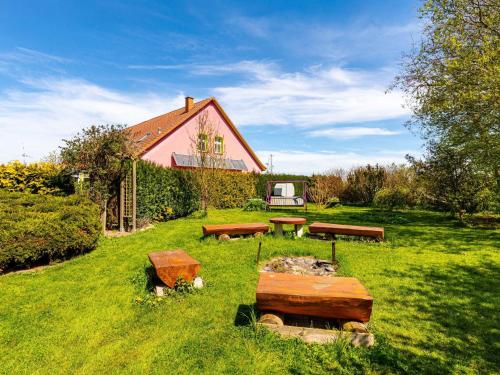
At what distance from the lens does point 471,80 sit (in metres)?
10.4

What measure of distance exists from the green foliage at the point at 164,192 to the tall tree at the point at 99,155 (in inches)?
43.2

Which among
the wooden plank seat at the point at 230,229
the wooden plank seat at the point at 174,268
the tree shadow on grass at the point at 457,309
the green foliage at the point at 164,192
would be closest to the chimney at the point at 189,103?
the green foliage at the point at 164,192

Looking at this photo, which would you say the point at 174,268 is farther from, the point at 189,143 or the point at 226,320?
the point at 189,143

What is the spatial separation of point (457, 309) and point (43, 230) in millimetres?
7793

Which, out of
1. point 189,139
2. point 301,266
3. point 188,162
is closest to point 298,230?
point 301,266

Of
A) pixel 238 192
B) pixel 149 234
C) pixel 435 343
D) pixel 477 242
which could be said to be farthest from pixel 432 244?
pixel 238 192

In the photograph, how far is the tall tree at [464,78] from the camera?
389 inches

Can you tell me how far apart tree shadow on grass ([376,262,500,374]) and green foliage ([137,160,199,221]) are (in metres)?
8.96

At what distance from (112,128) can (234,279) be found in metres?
7.38

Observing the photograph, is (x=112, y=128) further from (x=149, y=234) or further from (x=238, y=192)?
(x=238, y=192)

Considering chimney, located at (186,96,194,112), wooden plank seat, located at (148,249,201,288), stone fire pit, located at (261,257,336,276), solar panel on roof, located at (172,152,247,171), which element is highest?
chimney, located at (186,96,194,112)

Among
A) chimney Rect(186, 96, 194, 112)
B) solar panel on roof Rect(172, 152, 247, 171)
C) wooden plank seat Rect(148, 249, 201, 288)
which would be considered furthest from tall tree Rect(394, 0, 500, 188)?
chimney Rect(186, 96, 194, 112)

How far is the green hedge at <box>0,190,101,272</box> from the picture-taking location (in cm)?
613

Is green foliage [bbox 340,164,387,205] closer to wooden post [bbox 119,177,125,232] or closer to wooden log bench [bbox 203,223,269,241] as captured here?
wooden log bench [bbox 203,223,269,241]
